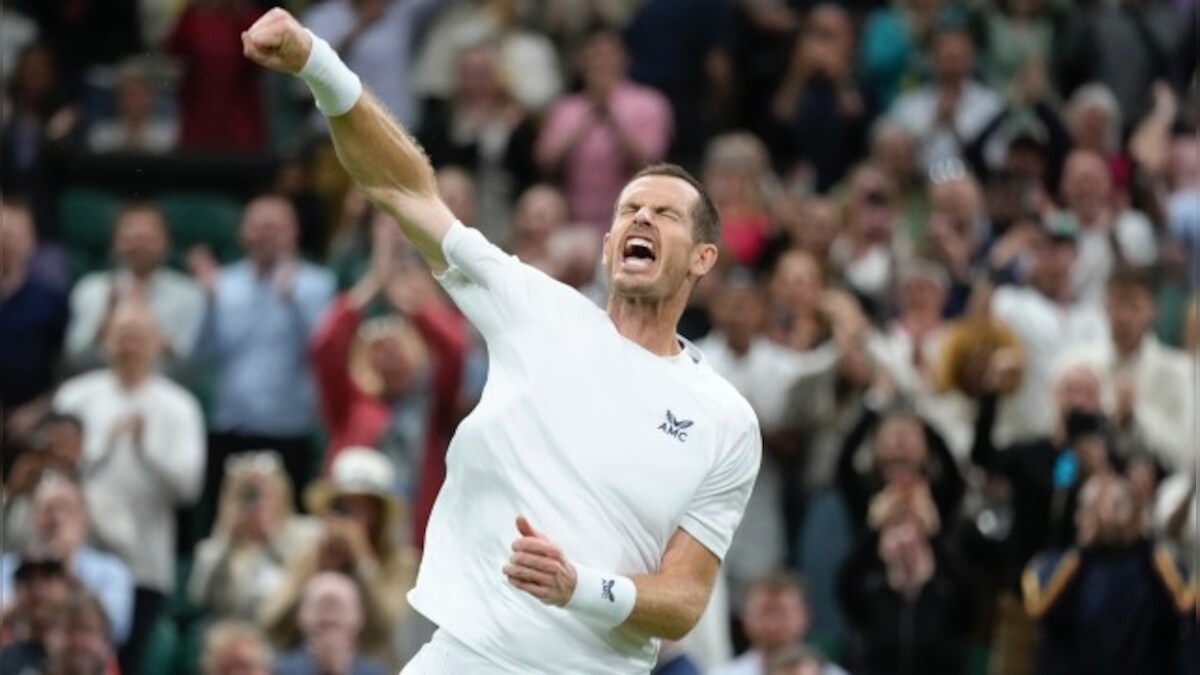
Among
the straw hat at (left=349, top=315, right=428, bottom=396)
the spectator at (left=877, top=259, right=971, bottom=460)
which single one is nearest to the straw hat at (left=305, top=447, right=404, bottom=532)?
the straw hat at (left=349, top=315, right=428, bottom=396)

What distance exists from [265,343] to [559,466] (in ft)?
22.7

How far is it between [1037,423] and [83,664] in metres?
4.68

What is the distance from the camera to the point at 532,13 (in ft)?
59.8

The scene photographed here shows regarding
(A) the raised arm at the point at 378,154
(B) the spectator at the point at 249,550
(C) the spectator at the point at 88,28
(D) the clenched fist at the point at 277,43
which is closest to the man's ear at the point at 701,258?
(A) the raised arm at the point at 378,154

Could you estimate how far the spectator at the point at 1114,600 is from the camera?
12.6 meters

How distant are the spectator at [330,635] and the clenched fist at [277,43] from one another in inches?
192

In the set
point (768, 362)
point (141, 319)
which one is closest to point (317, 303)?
point (141, 319)

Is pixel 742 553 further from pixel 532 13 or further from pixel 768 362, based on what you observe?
pixel 532 13

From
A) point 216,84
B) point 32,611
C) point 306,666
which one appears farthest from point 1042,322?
point 216,84

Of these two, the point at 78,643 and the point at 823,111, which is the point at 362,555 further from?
the point at 823,111

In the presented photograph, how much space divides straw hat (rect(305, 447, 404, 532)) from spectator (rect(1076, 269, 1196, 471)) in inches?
131

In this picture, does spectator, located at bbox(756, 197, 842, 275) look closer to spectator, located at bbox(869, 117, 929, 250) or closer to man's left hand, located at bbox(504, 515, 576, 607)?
spectator, located at bbox(869, 117, 929, 250)

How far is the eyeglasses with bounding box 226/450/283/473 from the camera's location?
44.8ft

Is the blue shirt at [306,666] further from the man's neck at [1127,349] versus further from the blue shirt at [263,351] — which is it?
the man's neck at [1127,349]
